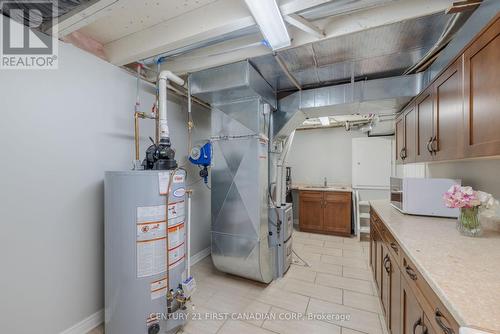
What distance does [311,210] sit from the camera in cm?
425

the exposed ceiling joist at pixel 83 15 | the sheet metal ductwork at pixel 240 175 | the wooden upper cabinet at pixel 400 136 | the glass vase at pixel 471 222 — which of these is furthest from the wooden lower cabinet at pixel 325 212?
the exposed ceiling joist at pixel 83 15

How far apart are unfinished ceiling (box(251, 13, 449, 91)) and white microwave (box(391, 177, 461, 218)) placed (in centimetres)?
118

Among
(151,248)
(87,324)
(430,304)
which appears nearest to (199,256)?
(87,324)

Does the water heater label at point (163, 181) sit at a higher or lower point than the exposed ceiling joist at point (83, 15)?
lower

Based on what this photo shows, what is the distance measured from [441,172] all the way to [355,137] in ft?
8.01

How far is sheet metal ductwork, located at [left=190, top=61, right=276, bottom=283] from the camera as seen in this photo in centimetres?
219

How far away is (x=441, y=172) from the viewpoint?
88.4 inches

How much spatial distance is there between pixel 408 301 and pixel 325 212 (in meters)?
3.07

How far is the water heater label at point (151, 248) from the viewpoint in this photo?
4.81ft

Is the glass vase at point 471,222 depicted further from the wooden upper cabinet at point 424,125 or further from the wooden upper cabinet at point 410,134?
the wooden upper cabinet at point 410,134

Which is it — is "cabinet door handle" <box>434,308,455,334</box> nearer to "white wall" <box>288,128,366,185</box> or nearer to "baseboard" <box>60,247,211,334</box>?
"baseboard" <box>60,247,211,334</box>

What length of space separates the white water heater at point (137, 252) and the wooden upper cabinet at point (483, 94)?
195cm

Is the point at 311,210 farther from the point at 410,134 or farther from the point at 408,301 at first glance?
the point at 408,301

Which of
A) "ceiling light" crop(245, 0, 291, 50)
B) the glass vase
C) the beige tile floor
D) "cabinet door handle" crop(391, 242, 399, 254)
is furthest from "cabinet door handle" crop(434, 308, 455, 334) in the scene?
"ceiling light" crop(245, 0, 291, 50)
